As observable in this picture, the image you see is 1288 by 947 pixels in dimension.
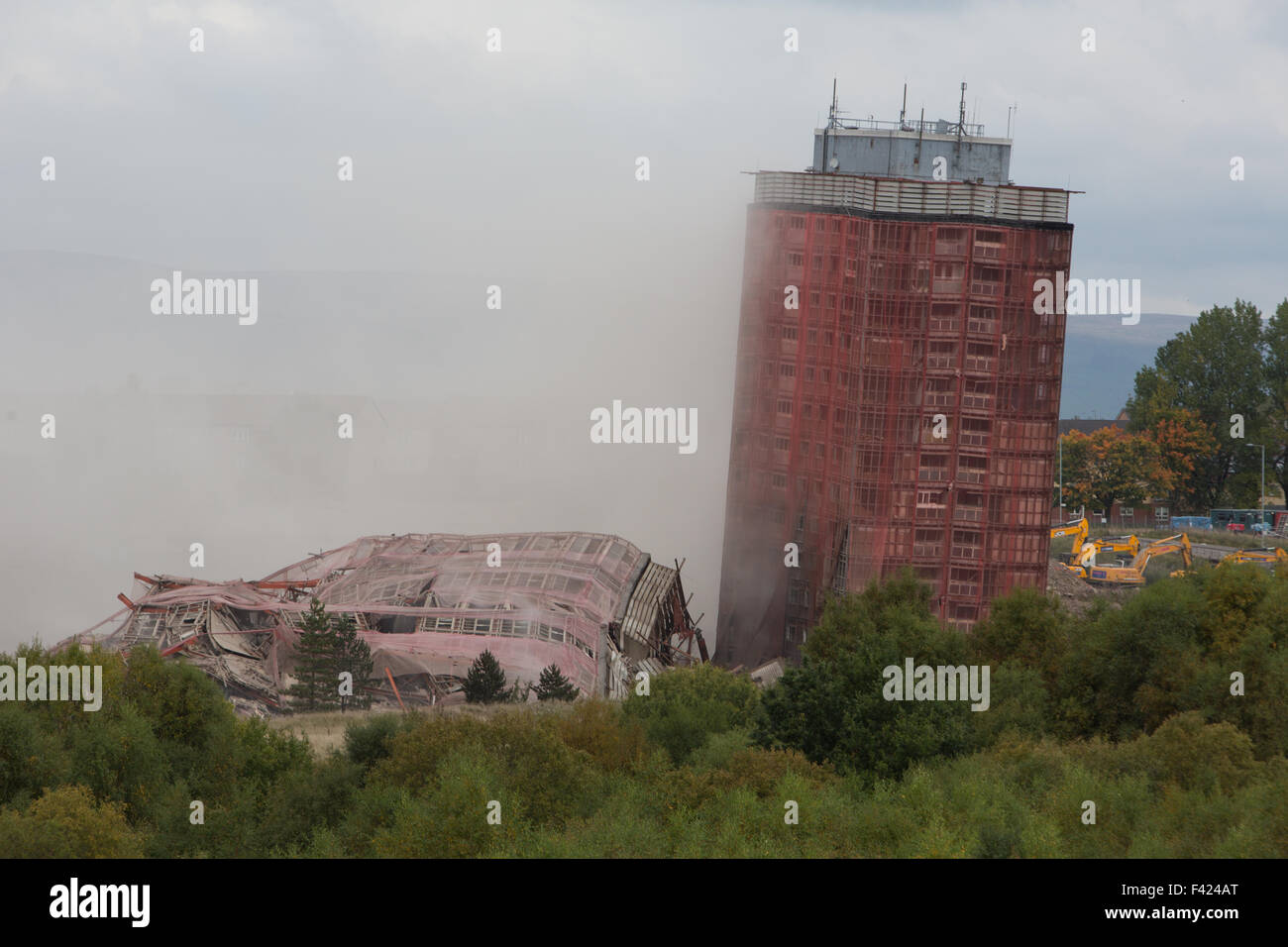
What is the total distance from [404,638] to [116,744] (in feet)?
72.8

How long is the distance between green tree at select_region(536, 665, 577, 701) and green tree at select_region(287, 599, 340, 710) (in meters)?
8.95

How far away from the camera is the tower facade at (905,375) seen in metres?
77.1

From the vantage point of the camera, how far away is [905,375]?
3105 inches

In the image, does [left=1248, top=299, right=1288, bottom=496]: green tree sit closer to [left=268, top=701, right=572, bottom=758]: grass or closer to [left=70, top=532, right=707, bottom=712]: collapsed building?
[left=70, top=532, right=707, bottom=712]: collapsed building

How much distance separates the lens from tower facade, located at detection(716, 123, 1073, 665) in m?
77.1

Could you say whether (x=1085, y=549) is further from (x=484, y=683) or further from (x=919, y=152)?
(x=484, y=683)

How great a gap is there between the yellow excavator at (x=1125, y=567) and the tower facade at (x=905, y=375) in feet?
97.1

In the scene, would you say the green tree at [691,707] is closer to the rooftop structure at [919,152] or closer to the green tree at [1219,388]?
the rooftop structure at [919,152]

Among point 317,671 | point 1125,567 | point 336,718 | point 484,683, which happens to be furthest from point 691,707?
point 1125,567

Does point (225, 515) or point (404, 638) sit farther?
point (225, 515)

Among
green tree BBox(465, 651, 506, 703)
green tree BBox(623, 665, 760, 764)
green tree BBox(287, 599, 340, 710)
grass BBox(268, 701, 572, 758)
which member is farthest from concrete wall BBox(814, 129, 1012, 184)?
grass BBox(268, 701, 572, 758)
